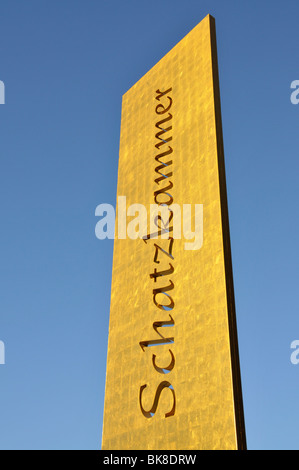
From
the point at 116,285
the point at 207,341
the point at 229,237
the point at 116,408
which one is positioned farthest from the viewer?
the point at 116,285

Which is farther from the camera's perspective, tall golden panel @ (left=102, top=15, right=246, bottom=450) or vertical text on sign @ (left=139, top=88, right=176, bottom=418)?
vertical text on sign @ (left=139, top=88, right=176, bottom=418)

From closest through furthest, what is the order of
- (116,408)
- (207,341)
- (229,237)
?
(207,341), (229,237), (116,408)

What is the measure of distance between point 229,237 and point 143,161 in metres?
2.36

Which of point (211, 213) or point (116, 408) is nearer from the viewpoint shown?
point (211, 213)

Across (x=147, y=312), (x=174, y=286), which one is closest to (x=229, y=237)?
(x=174, y=286)

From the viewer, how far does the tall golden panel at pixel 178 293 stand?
18.8 ft

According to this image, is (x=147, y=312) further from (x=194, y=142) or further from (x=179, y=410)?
(x=194, y=142)

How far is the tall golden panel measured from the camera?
18.8 ft

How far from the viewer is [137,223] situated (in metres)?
7.79

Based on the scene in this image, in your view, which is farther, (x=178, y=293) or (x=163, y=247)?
(x=163, y=247)

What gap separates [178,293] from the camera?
21.6 ft

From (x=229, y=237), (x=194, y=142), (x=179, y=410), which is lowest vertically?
(x=179, y=410)

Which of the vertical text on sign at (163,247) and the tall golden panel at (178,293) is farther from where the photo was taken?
the vertical text on sign at (163,247)

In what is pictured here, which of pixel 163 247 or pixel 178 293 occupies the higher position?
pixel 163 247
